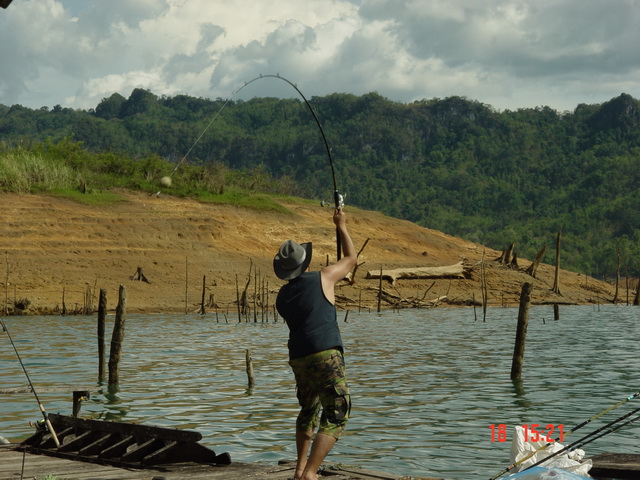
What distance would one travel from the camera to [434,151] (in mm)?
142500

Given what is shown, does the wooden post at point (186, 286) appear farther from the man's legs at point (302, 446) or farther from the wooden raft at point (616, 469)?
the man's legs at point (302, 446)

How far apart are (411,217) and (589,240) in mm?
23532

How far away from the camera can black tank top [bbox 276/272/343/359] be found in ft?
25.6

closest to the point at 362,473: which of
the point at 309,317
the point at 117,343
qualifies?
the point at 309,317

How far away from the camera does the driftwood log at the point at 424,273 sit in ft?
164

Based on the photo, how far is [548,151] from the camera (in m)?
137

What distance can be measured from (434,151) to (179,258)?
9901cm

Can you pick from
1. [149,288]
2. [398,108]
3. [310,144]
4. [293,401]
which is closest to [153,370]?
[293,401]

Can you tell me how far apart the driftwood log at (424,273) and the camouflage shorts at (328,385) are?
136 ft

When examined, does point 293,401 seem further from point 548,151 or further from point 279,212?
point 548,151

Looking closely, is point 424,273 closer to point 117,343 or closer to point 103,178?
point 103,178

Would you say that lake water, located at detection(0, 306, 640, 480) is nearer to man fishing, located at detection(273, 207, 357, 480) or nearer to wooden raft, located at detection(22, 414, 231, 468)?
wooden raft, located at detection(22, 414, 231, 468)

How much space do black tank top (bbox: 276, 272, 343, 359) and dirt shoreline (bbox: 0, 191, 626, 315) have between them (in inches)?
1246
